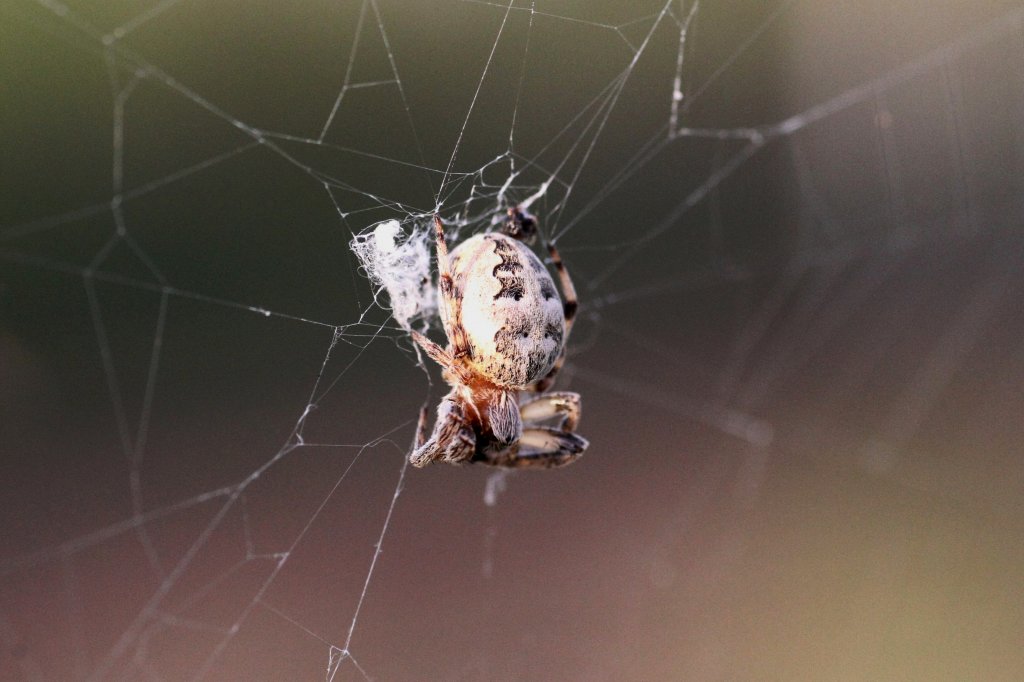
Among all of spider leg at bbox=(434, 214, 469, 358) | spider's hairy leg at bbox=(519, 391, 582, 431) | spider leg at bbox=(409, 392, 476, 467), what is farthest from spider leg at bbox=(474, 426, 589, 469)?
spider leg at bbox=(434, 214, 469, 358)

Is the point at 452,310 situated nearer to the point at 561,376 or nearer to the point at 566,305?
the point at 566,305

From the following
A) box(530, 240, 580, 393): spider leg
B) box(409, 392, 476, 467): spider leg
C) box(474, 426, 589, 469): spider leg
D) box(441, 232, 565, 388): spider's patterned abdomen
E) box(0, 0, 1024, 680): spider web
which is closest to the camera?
box(441, 232, 565, 388): spider's patterned abdomen

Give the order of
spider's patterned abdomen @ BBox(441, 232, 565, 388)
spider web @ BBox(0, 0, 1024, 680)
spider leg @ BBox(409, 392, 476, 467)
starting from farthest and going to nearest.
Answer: spider web @ BBox(0, 0, 1024, 680), spider leg @ BBox(409, 392, 476, 467), spider's patterned abdomen @ BBox(441, 232, 565, 388)

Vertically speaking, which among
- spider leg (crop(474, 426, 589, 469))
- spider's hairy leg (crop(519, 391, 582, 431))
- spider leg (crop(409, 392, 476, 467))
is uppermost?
spider's hairy leg (crop(519, 391, 582, 431))

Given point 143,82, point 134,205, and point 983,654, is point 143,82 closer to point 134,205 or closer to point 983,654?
point 134,205

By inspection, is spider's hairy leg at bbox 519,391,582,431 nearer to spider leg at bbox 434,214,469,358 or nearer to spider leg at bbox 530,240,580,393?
spider leg at bbox 530,240,580,393

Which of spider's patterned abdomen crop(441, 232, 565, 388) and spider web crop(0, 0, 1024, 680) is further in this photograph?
spider web crop(0, 0, 1024, 680)

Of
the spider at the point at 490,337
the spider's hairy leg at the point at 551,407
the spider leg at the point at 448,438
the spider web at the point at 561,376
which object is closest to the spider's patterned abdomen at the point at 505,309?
the spider at the point at 490,337

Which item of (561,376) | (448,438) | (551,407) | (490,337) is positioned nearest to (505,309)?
(490,337)
